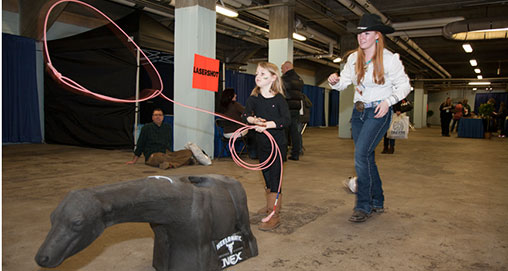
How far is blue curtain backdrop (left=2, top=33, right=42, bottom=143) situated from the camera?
7.55 meters

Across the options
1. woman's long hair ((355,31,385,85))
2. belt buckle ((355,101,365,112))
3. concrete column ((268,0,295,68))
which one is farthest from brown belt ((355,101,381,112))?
concrete column ((268,0,295,68))

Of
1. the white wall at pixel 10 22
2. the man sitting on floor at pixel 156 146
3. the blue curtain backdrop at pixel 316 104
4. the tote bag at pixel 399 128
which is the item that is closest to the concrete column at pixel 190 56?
the man sitting on floor at pixel 156 146

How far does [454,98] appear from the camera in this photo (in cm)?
2900

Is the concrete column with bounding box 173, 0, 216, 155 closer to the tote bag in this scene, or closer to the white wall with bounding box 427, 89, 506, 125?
the tote bag

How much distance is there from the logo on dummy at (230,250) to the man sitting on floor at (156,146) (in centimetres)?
328

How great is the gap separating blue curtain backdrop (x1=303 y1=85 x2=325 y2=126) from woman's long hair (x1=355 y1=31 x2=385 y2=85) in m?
15.9

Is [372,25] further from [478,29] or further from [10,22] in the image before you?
[10,22]

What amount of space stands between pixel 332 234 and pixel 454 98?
30275 millimetres

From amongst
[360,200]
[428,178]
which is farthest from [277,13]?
[360,200]

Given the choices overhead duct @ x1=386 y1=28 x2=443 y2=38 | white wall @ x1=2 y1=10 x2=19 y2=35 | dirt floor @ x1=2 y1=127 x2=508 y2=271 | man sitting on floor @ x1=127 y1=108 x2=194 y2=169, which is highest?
overhead duct @ x1=386 y1=28 x2=443 y2=38

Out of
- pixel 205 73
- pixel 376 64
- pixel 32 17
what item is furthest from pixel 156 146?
pixel 32 17

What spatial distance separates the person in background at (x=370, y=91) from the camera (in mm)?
2719

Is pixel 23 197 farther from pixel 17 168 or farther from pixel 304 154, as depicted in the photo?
pixel 304 154

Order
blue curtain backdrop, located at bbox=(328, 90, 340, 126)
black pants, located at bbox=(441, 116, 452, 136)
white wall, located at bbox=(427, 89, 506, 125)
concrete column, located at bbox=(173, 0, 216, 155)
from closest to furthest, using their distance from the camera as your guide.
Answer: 1. concrete column, located at bbox=(173, 0, 216, 155)
2. black pants, located at bbox=(441, 116, 452, 136)
3. blue curtain backdrop, located at bbox=(328, 90, 340, 126)
4. white wall, located at bbox=(427, 89, 506, 125)
